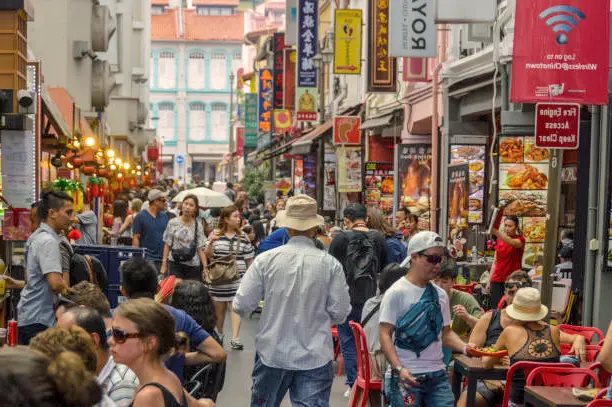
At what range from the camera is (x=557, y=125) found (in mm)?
11695

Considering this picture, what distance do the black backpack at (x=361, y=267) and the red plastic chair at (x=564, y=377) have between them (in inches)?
112

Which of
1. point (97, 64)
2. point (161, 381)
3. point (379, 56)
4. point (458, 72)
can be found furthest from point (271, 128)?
point (161, 381)

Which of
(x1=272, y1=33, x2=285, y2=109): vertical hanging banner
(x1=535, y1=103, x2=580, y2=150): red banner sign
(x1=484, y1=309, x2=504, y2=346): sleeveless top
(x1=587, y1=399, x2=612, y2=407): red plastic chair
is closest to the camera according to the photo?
(x1=587, y1=399, x2=612, y2=407): red plastic chair

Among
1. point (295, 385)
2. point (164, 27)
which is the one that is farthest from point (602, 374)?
point (164, 27)

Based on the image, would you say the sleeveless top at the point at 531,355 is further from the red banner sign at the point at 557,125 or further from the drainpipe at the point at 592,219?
the drainpipe at the point at 592,219

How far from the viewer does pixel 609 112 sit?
12859 millimetres

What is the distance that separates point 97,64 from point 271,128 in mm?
21093

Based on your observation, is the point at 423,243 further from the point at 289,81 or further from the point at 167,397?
the point at 289,81

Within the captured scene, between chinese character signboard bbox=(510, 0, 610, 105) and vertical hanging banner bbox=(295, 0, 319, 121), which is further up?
vertical hanging banner bbox=(295, 0, 319, 121)

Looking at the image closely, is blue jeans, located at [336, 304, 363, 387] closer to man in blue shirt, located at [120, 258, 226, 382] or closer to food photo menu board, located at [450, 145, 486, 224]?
man in blue shirt, located at [120, 258, 226, 382]

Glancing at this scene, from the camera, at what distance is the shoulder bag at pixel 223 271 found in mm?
12867

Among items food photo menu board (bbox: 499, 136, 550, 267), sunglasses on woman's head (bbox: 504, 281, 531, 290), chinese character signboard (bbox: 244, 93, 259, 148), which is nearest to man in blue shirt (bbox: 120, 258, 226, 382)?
sunglasses on woman's head (bbox: 504, 281, 531, 290)

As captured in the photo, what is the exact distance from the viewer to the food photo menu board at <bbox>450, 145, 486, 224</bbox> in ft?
54.3

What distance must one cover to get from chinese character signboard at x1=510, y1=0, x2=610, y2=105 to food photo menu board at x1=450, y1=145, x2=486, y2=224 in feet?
16.8
